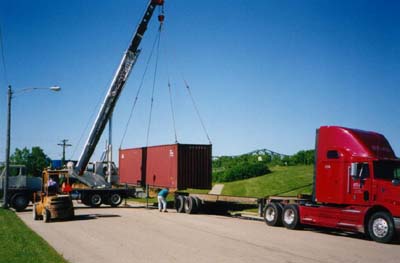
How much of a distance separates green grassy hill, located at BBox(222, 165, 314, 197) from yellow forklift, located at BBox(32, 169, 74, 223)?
53.4ft

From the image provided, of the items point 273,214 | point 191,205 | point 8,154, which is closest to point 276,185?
point 191,205

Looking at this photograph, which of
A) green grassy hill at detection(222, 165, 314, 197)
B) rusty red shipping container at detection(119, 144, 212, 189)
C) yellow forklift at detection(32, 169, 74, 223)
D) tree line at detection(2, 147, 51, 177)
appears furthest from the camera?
tree line at detection(2, 147, 51, 177)

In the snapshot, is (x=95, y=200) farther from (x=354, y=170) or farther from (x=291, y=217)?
(x=354, y=170)

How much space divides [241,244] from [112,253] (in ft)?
12.1

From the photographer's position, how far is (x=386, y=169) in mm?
Answer: 14367

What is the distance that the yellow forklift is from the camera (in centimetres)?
1906

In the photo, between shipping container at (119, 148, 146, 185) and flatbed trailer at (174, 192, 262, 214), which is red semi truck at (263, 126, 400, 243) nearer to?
flatbed trailer at (174, 192, 262, 214)

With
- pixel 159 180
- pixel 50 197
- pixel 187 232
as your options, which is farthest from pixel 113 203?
pixel 187 232

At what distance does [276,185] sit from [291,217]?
57.3 feet

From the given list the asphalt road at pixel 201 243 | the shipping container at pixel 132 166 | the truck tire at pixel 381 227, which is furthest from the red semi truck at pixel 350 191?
the shipping container at pixel 132 166

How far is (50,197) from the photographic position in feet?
63.5

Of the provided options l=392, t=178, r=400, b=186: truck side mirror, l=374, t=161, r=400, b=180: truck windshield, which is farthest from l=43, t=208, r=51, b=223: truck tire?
l=392, t=178, r=400, b=186: truck side mirror

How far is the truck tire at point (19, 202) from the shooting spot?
81.0 feet

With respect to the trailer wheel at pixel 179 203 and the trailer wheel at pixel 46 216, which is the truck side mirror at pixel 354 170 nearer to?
the trailer wheel at pixel 179 203
